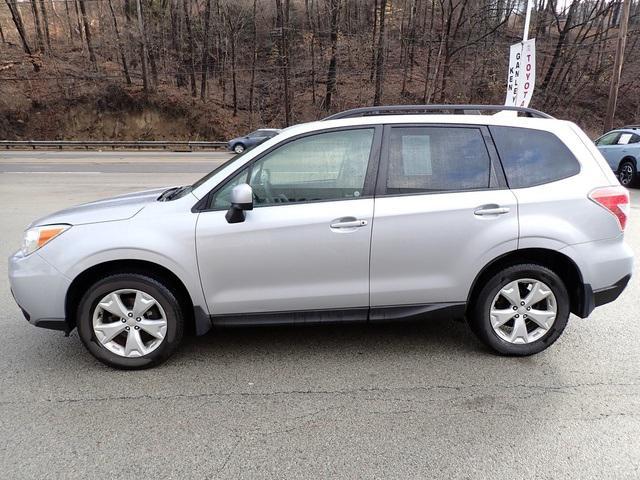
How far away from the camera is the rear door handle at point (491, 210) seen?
3.45 metres

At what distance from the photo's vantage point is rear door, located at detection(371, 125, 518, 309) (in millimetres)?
3412

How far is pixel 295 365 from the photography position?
357cm

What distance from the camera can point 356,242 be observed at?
3.38m

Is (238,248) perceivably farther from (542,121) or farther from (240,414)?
(542,121)

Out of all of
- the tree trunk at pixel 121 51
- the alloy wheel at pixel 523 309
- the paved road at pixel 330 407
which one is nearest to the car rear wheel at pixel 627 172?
the paved road at pixel 330 407

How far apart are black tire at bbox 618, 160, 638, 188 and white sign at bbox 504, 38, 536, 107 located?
10.6ft

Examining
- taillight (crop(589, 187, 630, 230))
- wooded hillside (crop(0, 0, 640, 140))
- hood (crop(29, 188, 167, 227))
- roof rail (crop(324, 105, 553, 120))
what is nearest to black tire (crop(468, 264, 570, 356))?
taillight (crop(589, 187, 630, 230))

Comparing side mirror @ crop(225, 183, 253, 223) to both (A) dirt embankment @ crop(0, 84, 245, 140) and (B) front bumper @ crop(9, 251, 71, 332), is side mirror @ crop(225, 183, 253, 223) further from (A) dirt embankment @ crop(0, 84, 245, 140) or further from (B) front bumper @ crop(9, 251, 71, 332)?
(A) dirt embankment @ crop(0, 84, 245, 140)

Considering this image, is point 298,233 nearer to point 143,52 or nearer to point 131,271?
point 131,271

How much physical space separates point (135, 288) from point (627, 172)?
13821mm

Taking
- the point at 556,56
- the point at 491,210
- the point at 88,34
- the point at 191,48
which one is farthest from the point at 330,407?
the point at 88,34

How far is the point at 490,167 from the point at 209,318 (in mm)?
2345

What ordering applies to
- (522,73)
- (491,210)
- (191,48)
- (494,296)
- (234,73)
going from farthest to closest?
1. (191,48)
2. (234,73)
3. (522,73)
4. (494,296)
5. (491,210)

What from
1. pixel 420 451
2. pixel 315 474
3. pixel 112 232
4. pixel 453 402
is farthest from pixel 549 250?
pixel 112 232
